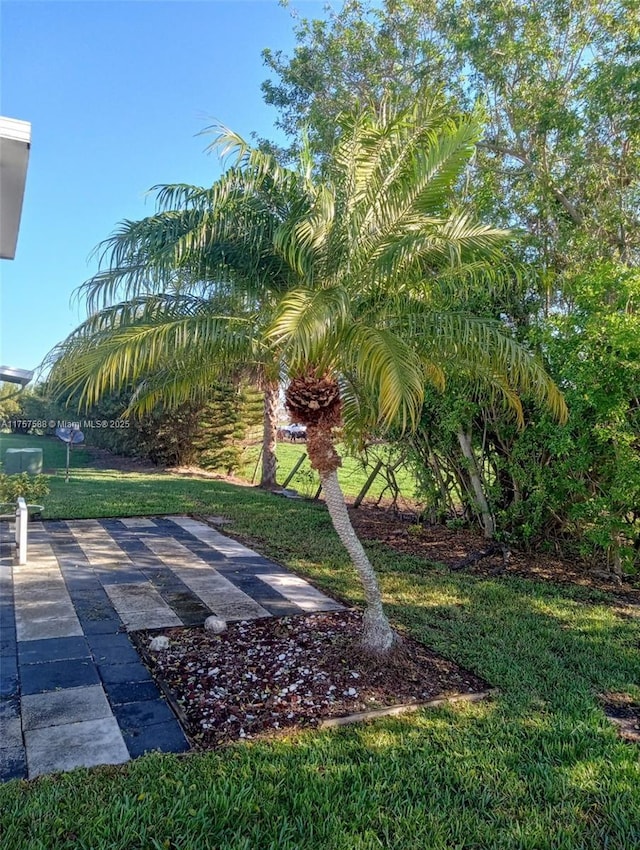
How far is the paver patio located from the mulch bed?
0.18 m

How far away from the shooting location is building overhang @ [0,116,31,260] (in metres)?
2.15

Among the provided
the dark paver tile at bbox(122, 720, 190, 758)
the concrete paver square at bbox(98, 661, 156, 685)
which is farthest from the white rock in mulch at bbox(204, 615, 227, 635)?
the dark paver tile at bbox(122, 720, 190, 758)

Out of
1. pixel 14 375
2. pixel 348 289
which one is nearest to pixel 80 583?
pixel 348 289

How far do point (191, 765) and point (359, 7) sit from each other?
37.3ft

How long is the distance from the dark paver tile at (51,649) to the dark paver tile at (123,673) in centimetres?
30

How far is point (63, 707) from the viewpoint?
137 inches

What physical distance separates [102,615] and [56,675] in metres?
1.22

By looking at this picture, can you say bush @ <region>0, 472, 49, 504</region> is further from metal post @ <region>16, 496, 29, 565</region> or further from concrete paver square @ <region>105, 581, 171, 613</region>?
concrete paver square @ <region>105, 581, 171, 613</region>

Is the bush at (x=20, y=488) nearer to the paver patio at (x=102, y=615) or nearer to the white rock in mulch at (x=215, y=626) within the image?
the paver patio at (x=102, y=615)

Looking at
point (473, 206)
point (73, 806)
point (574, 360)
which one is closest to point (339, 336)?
point (73, 806)

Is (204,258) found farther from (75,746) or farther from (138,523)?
(138,523)

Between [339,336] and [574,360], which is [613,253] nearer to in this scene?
[574,360]

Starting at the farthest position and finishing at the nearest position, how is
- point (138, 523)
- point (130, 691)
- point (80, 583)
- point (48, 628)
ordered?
1. point (138, 523)
2. point (80, 583)
3. point (48, 628)
4. point (130, 691)

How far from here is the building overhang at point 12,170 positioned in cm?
215
